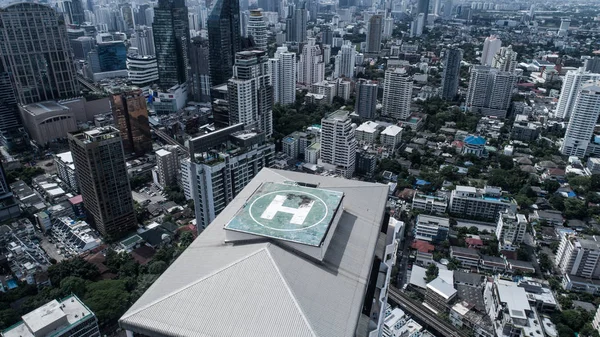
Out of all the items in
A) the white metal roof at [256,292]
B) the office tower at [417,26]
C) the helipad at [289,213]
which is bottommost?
the white metal roof at [256,292]

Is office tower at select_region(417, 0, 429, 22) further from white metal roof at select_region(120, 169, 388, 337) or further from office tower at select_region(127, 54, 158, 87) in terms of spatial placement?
white metal roof at select_region(120, 169, 388, 337)

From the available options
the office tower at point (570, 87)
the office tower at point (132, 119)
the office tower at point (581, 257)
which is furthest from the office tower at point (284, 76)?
the office tower at point (581, 257)

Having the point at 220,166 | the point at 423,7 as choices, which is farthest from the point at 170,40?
the point at 423,7

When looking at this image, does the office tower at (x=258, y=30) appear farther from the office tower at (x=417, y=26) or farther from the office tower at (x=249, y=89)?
the office tower at (x=417, y=26)

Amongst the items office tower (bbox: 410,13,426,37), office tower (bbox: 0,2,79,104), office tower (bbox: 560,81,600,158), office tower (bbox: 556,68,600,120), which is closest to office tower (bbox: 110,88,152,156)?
office tower (bbox: 0,2,79,104)

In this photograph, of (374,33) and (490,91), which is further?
(374,33)

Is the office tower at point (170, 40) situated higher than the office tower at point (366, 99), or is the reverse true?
the office tower at point (170, 40)

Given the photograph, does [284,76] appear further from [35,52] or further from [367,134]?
[35,52]
